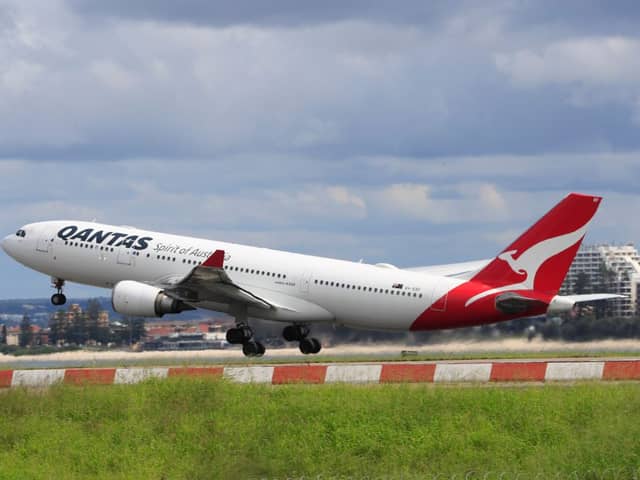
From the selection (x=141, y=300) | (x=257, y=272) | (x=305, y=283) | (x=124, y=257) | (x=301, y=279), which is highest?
(x=124, y=257)

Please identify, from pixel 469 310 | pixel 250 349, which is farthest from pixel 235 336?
pixel 469 310

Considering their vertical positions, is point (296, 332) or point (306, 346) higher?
point (296, 332)

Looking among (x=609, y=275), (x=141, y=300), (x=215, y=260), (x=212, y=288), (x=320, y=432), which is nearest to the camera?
(x=320, y=432)

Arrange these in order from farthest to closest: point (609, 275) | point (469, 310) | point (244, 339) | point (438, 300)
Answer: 1. point (609, 275)
2. point (244, 339)
3. point (438, 300)
4. point (469, 310)

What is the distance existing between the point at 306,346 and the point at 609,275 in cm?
2069

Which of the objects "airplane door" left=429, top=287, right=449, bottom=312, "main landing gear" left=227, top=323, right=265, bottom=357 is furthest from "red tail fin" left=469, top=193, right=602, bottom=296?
"main landing gear" left=227, top=323, right=265, bottom=357

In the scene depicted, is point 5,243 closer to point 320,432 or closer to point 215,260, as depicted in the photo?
point 215,260

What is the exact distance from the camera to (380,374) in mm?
39375

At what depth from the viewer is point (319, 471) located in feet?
101

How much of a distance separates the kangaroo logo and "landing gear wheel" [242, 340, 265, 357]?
11358 millimetres

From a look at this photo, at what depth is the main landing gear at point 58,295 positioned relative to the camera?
6531 cm

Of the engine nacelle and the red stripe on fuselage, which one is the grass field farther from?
the engine nacelle

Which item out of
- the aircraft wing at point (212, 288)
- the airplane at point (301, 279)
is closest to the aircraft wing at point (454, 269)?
the airplane at point (301, 279)

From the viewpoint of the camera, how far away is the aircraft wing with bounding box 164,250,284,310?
55.5 meters
